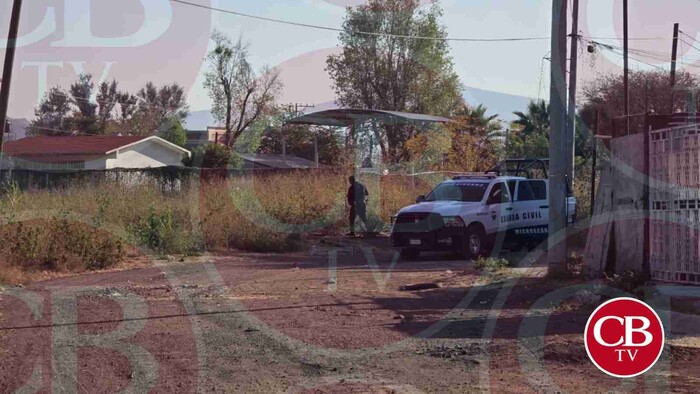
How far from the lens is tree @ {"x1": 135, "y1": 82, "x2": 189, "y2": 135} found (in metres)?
82.1

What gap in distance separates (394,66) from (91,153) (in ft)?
60.0

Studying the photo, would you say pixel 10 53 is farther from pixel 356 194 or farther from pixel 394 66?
pixel 394 66

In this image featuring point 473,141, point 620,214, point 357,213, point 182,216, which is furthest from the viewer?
point 473,141

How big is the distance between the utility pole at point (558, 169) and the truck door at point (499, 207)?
5.62 meters

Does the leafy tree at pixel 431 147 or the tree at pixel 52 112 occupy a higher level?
the tree at pixel 52 112

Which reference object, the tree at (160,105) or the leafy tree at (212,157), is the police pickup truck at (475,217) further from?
the tree at (160,105)

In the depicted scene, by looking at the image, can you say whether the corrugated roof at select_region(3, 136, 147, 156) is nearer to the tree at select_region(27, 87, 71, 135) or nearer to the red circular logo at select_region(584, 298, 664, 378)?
the tree at select_region(27, 87, 71, 135)

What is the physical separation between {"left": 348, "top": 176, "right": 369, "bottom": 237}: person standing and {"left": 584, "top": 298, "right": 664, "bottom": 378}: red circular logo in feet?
61.4

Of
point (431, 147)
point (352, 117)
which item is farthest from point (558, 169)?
point (431, 147)

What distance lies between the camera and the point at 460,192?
70.3ft

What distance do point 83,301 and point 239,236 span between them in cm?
1001

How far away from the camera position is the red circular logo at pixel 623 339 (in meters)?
7.34

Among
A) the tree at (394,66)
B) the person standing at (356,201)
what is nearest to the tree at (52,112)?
the tree at (394,66)

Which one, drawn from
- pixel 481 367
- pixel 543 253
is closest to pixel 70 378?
pixel 481 367
